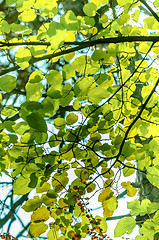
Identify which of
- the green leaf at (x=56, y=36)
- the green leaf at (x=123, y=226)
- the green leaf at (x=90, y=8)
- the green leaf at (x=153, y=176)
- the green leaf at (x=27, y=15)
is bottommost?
the green leaf at (x=123, y=226)

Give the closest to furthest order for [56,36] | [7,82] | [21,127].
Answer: [56,36] → [7,82] → [21,127]

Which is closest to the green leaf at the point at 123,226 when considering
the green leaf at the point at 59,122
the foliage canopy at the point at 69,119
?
the foliage canopy at the point at 69,119

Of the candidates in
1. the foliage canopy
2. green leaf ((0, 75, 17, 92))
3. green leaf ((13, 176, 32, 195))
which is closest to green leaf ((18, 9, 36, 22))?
the foliage canopy

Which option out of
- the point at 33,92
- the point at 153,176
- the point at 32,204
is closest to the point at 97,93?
the point at 33,92

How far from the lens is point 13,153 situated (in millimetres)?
762

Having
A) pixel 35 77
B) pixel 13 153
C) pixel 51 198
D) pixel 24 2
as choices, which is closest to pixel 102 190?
pixel 51 198

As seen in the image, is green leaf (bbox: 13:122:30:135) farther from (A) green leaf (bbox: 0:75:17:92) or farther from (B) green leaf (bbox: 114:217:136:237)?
(B) green leaf (bbox: 114:217:136:237)

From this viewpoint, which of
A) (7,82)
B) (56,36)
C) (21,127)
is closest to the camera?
(56,36)

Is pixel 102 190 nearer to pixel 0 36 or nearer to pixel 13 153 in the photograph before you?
pixel 13 153

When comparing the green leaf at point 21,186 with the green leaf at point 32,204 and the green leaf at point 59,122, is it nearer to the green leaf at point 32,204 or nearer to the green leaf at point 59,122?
the green leaf at point 32,204

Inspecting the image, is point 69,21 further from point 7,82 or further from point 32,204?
point 32,204

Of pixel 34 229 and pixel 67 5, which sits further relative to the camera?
pixel 67 5

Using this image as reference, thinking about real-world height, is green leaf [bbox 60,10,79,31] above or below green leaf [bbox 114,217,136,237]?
above

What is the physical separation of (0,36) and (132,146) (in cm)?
66
